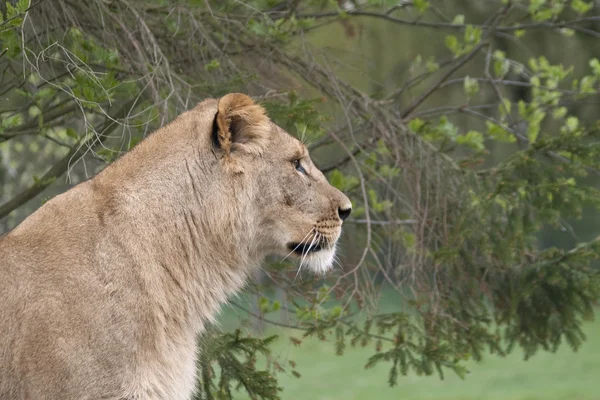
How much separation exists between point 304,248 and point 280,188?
0.31 m

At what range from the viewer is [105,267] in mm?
4039

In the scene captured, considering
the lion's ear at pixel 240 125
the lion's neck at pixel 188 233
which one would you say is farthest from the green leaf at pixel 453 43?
the lion's neck at pixel 188 233

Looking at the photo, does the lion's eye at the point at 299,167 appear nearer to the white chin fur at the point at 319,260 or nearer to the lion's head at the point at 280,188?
the lion's head at the point at 280,188

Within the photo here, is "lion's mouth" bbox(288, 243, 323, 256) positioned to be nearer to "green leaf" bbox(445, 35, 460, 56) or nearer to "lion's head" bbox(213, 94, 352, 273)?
"lion's head" bbox(213, 94, 352, 273)

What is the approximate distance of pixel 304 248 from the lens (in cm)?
462

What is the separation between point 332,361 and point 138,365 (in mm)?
16467

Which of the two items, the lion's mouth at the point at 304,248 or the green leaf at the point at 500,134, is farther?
the green leaf at the point at 500,134

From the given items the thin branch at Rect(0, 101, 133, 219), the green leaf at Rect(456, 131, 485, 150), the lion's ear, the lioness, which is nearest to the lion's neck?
the lioness

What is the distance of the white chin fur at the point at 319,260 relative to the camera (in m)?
4.70

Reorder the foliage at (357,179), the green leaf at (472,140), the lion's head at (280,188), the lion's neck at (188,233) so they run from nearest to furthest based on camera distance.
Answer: the lion's neck at (188,233), the lion's head at (280,188), the foliage at (357,179), the green leaf at (472,140)

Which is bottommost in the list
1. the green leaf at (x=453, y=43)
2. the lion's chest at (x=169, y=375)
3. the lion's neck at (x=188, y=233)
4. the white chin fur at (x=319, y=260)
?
the lion's chest at (x=169, y=375)

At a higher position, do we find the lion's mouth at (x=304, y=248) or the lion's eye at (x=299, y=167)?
the lion's eye at (x=299, y=167)

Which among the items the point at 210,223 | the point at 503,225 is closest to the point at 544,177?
the point at 503,225

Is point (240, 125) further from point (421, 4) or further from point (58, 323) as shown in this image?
point (421, 4)
